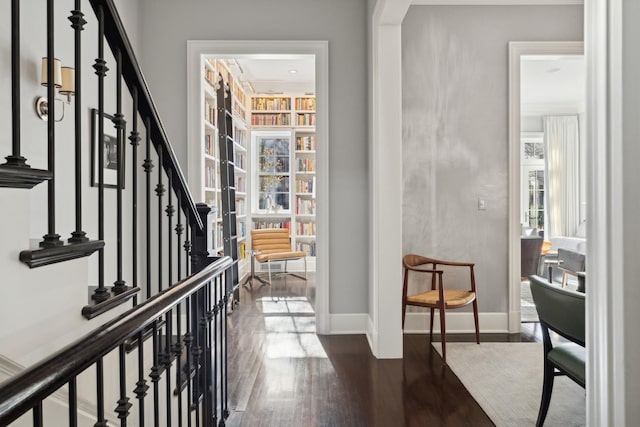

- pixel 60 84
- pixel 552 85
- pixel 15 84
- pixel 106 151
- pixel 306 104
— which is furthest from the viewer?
pixel 306 104

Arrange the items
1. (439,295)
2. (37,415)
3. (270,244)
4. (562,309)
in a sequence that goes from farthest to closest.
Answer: (270,244) → (439,295) → (562,309) → (37,415)

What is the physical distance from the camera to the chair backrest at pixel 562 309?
5.84 ft

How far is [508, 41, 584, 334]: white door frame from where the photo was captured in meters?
3.91

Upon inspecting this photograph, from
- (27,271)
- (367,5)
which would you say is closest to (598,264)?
(27,271)

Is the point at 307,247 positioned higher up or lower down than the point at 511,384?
higher up

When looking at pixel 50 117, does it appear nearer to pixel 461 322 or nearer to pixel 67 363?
pixel 67 363

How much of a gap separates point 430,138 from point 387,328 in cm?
179

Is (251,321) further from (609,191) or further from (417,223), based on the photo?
(609,191)

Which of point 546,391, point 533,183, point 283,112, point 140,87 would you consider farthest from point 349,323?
point 533,183

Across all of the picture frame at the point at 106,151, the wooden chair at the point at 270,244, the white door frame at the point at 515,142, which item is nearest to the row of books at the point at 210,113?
the picture frame at the point at 106,151

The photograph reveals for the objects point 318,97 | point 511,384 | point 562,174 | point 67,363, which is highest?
point 318,97

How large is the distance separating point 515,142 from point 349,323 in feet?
7.43

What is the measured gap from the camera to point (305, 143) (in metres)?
7.56

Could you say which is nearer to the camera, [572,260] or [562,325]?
[562,325]
